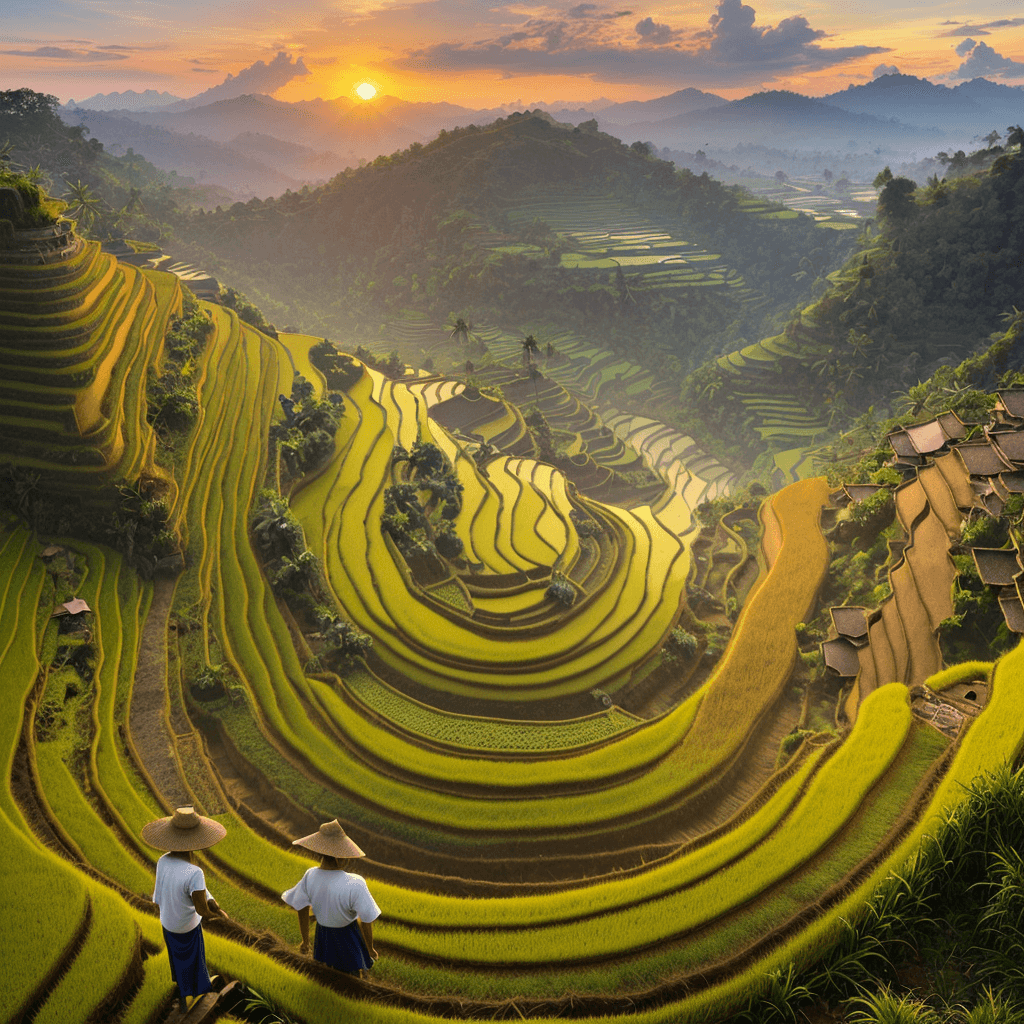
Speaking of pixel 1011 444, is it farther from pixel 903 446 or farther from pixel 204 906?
pixel 204 906

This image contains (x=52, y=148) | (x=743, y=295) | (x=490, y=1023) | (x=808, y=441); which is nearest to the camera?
(x=490, y=1023)

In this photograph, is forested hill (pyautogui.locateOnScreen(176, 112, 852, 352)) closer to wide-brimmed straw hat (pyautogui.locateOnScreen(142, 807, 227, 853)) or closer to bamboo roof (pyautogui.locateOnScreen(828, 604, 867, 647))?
bamboo roof (pyautogui.locateOnScreen(828, 604, 867, 647))

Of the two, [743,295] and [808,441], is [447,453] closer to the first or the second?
[808,441]

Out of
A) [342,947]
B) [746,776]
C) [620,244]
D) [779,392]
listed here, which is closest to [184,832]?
[342,947]

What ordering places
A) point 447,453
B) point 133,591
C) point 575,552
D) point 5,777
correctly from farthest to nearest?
point 447,453, point 575,552, point 133,591, point 5,777

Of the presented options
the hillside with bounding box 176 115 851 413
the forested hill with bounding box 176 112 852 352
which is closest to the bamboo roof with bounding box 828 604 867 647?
the hillside with bounding box 176 115 851 413

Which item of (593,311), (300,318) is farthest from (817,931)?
(300,318)
